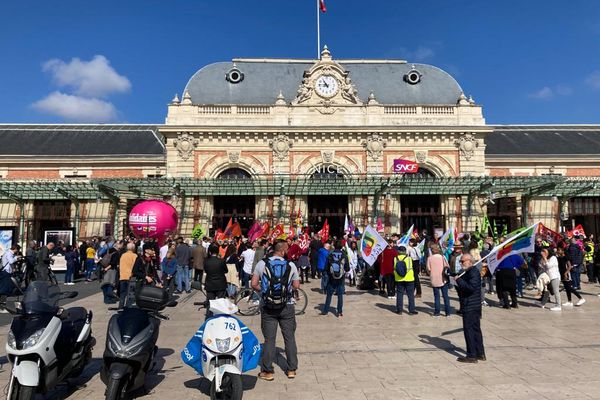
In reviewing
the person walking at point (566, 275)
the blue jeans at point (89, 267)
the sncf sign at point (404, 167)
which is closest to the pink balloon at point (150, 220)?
the blue jeans at point (89, 267)

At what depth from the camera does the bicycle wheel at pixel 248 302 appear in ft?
32.8

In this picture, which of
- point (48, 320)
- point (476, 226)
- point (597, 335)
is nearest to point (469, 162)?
point (476, 226)

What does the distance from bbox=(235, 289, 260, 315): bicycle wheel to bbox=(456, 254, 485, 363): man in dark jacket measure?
196 inches

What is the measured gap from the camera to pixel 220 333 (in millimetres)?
4684

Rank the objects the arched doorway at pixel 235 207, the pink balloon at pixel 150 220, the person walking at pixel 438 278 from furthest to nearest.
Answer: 1. the arched doorway at pixel 235 207
2. the pink balloon at pixel 150 220
3. the person walking at pixel 438 278

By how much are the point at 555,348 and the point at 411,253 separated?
533cm

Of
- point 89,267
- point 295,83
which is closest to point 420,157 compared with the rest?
point 295,83

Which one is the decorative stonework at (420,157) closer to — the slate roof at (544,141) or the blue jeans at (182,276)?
the slate roof at (544,141)

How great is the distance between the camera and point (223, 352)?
15.2 ft

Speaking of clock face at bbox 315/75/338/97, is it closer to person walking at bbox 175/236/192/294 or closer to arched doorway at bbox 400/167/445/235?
arched doorway at bbox 400/167/445/235

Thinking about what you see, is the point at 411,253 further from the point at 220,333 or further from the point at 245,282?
the point at 220,333

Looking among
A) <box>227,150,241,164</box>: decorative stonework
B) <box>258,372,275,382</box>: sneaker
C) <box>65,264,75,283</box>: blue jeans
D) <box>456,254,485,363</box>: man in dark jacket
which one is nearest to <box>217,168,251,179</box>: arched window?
<box>227,150,241,164</box>: decorative stonework

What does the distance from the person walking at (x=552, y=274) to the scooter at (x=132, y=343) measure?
30.1 ft

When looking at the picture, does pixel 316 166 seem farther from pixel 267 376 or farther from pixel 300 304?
pixel 267 376
